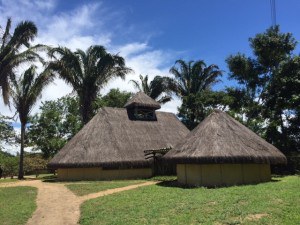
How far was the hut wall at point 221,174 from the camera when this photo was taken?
1830 cm

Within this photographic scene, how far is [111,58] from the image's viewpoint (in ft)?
103

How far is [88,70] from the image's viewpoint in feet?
103

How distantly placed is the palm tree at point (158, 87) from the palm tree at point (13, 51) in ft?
66.4

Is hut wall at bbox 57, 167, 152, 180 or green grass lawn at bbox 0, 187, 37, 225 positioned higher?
hut wall at bbox 57, 167, 152, 180

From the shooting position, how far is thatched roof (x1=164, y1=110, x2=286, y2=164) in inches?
706

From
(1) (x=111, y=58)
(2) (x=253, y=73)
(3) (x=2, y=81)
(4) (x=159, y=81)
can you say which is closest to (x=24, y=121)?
(3) (x=2, y=81)

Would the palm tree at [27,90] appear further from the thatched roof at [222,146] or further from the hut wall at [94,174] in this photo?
the thatched roof at [222,146]

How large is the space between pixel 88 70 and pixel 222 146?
1712cm

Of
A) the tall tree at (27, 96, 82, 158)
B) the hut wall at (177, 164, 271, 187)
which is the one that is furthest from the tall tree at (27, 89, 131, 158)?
the hut wall at (177, 164, 271, 187)

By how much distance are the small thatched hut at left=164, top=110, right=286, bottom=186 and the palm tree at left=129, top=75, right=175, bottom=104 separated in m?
20.7

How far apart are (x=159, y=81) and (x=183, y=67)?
11.0 ft

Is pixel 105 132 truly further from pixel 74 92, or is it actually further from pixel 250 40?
pixel 250 40

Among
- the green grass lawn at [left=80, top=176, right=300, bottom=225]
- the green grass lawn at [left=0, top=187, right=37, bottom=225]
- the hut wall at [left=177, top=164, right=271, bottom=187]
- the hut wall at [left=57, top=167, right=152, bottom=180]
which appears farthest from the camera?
the hut wall at [left=57, top=167, right=152, bottom=180]

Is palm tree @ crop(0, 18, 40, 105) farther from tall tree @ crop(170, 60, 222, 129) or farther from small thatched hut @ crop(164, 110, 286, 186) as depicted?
tall tree @ crop(170, 60, 222, 129)
